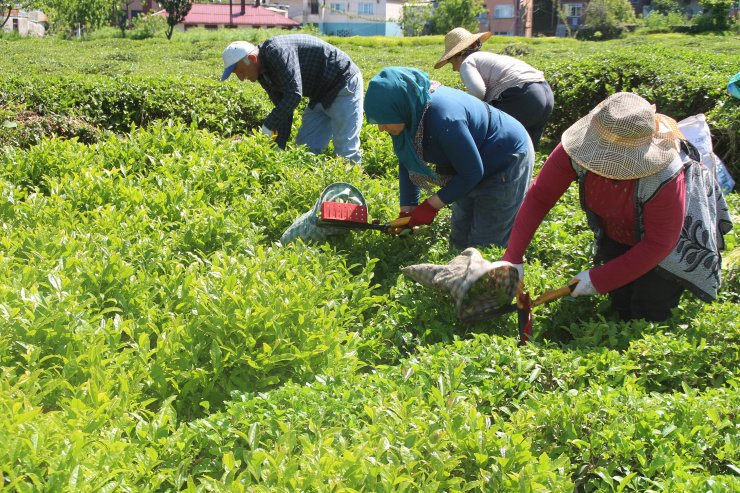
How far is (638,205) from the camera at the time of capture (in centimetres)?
331

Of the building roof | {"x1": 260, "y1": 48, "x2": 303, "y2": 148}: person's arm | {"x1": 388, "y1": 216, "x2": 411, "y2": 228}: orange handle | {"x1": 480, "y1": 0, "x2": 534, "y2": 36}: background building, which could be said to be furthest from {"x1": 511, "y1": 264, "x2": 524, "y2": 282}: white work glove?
{"x1": 480, "y1": 0, "x2": 534, "y2": 36}: background building

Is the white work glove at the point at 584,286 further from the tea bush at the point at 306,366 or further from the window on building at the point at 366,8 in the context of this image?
the window on building at the point at 366,8

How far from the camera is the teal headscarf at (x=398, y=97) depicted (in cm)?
375

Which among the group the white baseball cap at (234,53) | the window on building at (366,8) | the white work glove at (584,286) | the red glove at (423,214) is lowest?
the white work glove at (584,286)

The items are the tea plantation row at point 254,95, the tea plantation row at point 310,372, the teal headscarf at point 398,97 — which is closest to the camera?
the tea plantation row at point 310,372

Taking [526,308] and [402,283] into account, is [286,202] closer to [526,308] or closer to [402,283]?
[402,283]

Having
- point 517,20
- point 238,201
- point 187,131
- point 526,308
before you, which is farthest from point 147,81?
point 517,20

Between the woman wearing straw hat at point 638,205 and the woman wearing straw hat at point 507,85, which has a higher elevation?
the woman wearing straw hat at point 507,85

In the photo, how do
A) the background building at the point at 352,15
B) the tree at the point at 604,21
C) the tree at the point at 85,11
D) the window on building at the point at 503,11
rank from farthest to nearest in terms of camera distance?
the background building at the point at 352,15 < the window on building at the point at 503,11 < the tree at the point at 604,21 < the tree at the point at 85,11

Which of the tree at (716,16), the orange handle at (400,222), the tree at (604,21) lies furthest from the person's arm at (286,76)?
the tree at (604,21)

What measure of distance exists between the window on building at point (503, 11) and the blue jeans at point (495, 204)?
6328 cm

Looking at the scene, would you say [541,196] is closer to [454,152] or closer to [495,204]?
[454,152]

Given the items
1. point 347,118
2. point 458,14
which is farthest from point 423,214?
point 458,14

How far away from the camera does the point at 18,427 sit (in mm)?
2359
